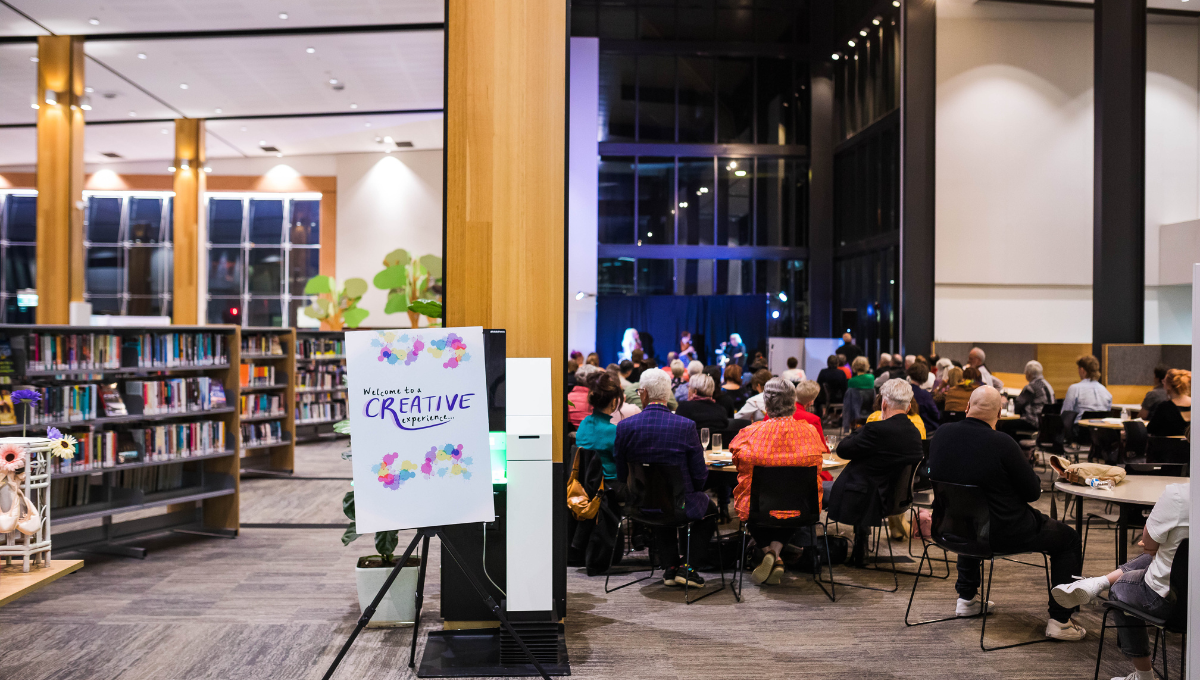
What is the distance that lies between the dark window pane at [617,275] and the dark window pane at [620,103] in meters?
2.62

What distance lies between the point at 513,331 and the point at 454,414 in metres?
0.81

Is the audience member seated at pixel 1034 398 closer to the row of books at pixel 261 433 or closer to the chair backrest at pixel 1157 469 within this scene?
the chair backrest at pixel 1157 469

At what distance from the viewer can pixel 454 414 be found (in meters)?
3.24

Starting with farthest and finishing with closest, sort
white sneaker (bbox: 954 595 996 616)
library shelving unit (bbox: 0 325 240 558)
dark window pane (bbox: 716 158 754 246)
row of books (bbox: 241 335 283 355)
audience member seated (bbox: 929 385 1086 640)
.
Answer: dark window pane (bbox: 716 158 754 246) → row of books (bbox: 241 335 283 355) → library shelving unit (bbox: 0 325 240 558) → white sneaker (bbox: 954 595 996 616) → audience member seated (bbox: 929 385 1086 640)

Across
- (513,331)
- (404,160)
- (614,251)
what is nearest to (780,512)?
(513,331)

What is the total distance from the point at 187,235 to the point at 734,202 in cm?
1071

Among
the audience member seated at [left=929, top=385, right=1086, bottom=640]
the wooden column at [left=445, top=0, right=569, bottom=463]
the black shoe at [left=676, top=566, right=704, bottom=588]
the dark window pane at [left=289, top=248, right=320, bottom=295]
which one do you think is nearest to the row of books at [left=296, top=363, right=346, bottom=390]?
the dark window pane at [left=289, top=248, right=320, bottom=295]

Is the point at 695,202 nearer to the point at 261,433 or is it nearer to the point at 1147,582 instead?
the point at 261,433

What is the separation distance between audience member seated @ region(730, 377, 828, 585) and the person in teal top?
784 mm

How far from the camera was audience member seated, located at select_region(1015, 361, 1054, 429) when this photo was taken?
7.80 metres

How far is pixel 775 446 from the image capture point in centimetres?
445

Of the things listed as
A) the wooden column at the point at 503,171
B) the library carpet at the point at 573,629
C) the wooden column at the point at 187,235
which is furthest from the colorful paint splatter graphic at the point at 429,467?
the wooden column at the point at 187,235

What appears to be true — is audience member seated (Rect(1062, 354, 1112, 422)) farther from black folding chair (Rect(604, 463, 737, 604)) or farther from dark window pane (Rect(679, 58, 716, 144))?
dark window pane (Rect(679, 58, 716, 144))

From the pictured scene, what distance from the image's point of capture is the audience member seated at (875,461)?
14.9 ft
